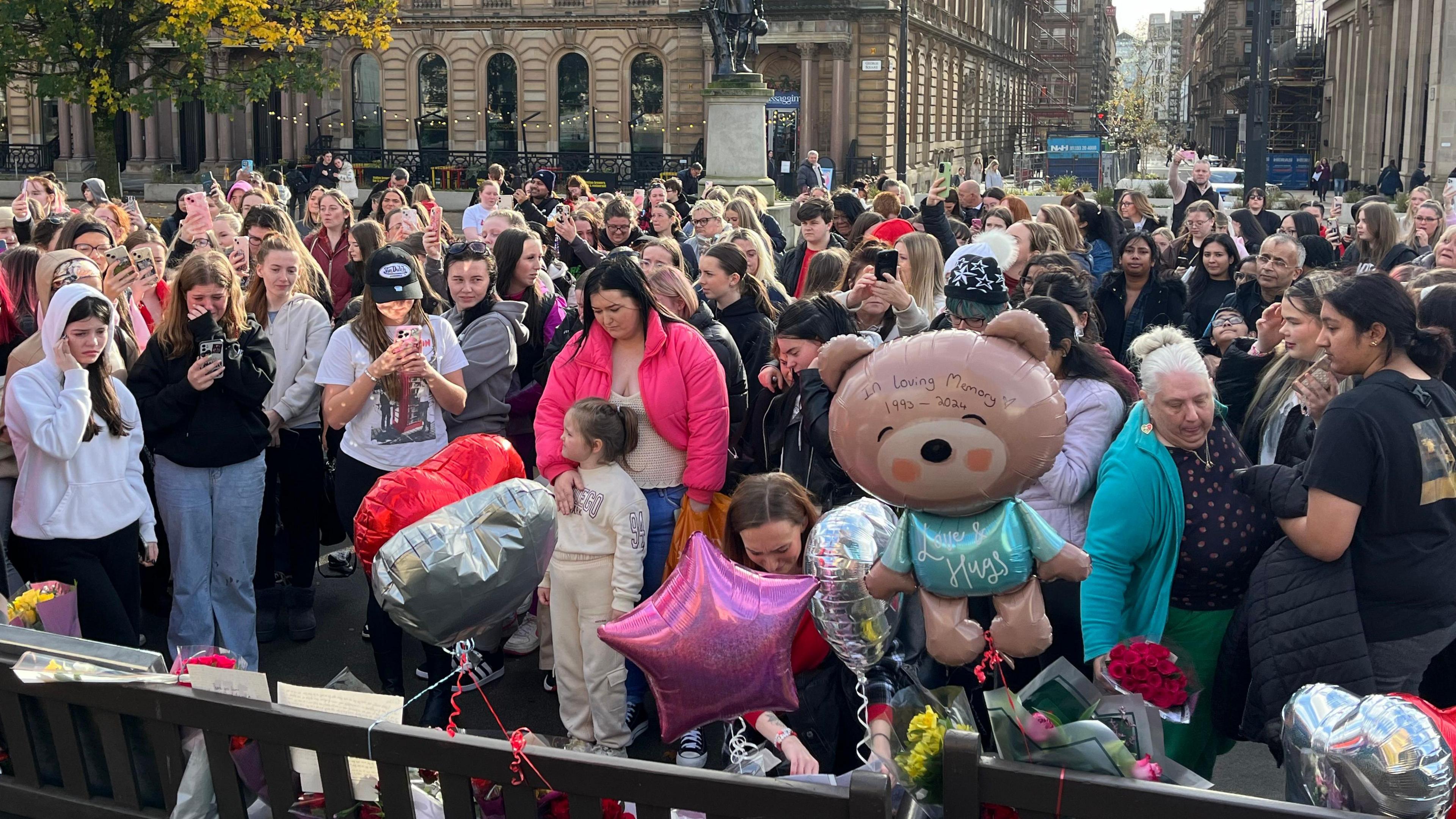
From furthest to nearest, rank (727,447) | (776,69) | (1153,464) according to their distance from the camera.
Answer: (776,69)
(727,447)
(1153,464)

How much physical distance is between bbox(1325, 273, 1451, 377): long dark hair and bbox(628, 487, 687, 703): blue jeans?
2.52m

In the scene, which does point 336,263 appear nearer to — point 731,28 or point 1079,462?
point 1079,462

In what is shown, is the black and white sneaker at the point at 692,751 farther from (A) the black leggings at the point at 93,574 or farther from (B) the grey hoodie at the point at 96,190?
(B) the grey hoodie at the point at 96,190

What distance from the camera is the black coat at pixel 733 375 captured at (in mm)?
5848

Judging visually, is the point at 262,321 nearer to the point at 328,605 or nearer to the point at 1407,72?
the point at 328,605

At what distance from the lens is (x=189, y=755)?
3.46m

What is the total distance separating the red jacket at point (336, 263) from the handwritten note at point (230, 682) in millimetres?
5489

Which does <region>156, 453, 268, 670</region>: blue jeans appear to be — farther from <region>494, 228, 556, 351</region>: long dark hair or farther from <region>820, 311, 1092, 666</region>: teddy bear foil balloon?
<region>820, 311, 1092, 666</region>: teddy bear foil balloon

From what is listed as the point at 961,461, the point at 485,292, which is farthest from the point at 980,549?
the point at 485,292

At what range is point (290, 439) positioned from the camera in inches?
266

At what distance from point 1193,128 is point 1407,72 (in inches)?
3289

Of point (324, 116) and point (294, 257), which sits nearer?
point (294, 257)

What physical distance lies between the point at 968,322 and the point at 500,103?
1735 inches

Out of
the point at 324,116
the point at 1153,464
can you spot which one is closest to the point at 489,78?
the point at 324,116
